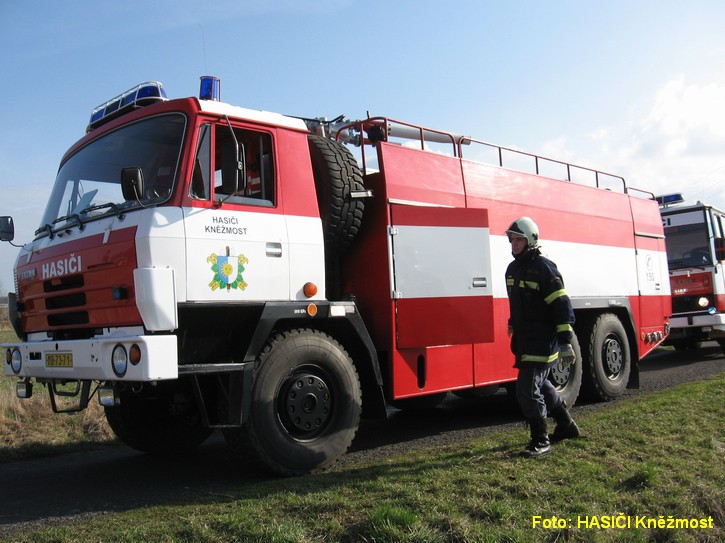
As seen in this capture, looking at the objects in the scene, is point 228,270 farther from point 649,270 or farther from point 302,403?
point 649,270

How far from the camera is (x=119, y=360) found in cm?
468

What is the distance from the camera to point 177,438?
672 centimetres

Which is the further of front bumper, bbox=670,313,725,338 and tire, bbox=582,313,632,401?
front bumper, bbox=670,313,725,338

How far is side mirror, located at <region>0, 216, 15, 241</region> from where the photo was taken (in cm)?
625

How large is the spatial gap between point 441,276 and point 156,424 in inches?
125

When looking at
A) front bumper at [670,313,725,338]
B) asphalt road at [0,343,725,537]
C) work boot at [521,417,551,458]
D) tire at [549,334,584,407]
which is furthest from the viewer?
front bumper at [670,313,725,338]

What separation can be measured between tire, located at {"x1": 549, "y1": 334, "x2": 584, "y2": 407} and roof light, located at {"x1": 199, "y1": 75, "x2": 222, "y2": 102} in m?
5.02

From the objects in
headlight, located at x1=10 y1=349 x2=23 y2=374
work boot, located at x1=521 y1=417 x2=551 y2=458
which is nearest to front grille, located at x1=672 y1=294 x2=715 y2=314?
work boot, located at x1=521 y1=417 x2=551 y2=458

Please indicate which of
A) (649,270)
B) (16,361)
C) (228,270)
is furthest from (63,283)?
(649,270)

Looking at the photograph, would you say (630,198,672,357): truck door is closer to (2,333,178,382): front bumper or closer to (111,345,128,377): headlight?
(2,333,178,382): front bumper

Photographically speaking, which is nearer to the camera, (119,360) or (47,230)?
(119,360)

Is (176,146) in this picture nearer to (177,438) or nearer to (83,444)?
(177,438)

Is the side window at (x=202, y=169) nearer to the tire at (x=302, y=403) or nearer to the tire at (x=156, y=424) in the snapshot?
the tire at (x=302, y=403)

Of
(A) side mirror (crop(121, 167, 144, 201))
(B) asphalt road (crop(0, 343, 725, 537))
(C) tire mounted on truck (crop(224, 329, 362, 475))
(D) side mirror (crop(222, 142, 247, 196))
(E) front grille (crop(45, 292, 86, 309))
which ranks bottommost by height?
(B) asphalt road (crop(0, 343, 725, 537))
